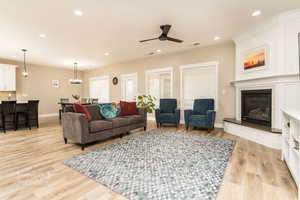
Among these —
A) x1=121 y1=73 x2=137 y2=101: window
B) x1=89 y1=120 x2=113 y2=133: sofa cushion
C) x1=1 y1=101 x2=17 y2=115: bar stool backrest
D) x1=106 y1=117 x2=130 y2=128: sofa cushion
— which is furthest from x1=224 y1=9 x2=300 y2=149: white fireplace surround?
x1=1 y1=101 x2=17 y2=115: bar stool backrest

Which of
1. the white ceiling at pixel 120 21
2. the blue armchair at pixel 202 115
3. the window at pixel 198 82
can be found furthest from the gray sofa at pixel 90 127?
the window at pixel 198 82

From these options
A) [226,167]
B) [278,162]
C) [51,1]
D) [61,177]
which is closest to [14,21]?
[51,1]

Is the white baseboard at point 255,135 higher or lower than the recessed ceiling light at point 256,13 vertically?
lower

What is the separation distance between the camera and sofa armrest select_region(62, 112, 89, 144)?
2930 mm

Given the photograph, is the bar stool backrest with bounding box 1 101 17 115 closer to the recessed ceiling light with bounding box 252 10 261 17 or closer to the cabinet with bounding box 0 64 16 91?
the cabinet with bounding box 0 64 16 91

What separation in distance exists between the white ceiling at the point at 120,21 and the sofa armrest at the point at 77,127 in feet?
6.59

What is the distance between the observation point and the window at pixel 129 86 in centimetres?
691

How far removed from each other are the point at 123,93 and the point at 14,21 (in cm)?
463

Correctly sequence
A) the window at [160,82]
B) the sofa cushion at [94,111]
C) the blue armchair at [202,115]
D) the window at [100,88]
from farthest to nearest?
the window at [100,88] → the window at [160,82] → the blue armchair at [202,115] → the sofa cushion at [94,111]

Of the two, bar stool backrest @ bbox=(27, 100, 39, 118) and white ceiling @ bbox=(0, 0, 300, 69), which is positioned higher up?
white ceiling @ bbox=(0, 0, 300, 69)

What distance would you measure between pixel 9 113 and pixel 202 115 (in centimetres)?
593

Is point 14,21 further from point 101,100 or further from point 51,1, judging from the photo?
point 101,100

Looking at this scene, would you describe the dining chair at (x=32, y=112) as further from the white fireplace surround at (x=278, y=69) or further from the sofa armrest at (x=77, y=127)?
the white fireplace surround at (x=278, y=69)

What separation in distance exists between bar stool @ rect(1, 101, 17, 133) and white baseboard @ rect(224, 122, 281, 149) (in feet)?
21.3
